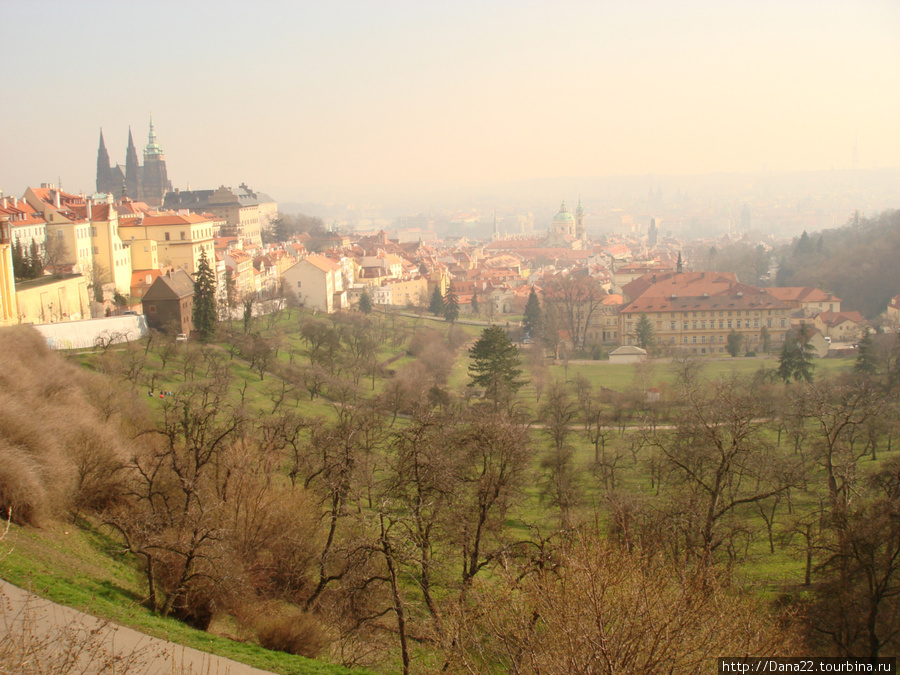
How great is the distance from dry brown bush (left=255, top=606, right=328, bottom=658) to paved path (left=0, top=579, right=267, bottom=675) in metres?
1.88

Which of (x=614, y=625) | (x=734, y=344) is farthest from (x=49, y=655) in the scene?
(x=734, y=344)

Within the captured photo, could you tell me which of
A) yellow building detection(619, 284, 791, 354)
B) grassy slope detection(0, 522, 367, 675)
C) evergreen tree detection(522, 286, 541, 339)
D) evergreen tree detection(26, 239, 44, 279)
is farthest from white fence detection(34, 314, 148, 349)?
yellow building detection(619, 284, 791, 354)

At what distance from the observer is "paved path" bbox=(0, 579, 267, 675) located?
22.2ft

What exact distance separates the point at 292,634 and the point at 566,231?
558 feet

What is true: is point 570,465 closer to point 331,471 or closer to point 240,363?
point 331,471

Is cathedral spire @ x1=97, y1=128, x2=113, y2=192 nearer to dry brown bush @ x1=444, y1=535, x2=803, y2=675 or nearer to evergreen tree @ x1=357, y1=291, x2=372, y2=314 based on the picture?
evergreen tree @ x1=357, y1=291, x2=372, y2=314

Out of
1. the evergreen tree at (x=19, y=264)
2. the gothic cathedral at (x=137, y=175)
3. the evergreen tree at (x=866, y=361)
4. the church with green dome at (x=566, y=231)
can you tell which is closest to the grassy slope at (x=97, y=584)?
the evergreen tree at (x=19, y=264)

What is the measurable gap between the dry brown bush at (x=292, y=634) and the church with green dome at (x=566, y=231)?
154246 mm

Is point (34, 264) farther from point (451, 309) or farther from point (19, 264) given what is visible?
point (451, 309)

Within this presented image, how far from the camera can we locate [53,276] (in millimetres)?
32594

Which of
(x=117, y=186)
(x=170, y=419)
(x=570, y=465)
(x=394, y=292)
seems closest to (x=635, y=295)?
(x=394, y=292)

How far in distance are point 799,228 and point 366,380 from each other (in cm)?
17584

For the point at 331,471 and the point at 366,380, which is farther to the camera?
the point at 366,380

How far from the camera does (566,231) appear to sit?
6988 inches
